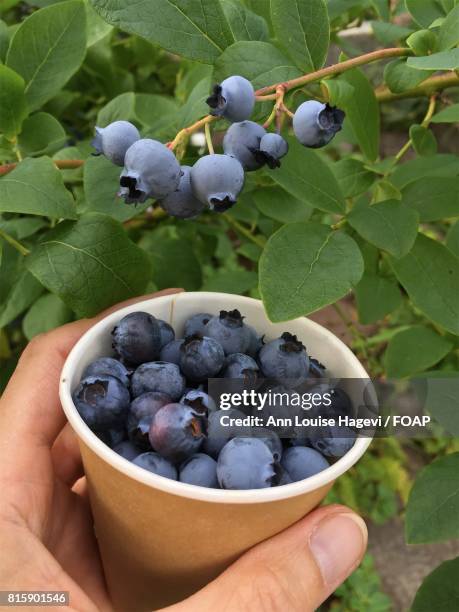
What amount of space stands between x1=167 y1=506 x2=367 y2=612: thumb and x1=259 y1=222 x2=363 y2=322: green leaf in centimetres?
27

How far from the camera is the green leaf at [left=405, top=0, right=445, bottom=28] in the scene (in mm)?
850

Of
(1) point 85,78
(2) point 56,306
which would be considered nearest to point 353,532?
(2) point 56,306

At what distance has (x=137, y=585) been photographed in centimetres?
83

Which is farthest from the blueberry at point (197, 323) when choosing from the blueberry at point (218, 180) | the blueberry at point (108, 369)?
the blueberry at point (218, 180)

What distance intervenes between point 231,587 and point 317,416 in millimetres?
209

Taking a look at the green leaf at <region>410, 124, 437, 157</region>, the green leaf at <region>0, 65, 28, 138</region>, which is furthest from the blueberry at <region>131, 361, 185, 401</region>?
the green leaf at <region>410, 124, 437, 157</region>

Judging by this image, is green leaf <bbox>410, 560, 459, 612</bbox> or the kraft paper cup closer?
the kraft paper cup

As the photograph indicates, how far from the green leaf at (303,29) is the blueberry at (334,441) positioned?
438 millimetres

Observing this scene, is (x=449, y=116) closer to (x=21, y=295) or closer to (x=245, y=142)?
(x=245, y=142)

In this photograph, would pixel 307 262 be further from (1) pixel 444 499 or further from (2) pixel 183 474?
(1) pixel 444 499

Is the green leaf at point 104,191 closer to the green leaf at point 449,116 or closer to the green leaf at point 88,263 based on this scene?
the green leaf at point 88,263

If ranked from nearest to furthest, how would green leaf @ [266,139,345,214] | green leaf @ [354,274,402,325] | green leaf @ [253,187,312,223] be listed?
green leaf @ [266,139,345,214] → green leaf @ [253,187,312,223] → green leaf @ [354,274,402,325]

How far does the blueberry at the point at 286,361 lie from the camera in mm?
722

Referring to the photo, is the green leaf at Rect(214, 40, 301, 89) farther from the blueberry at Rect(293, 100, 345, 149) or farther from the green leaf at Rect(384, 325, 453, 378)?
the green leaf at Rect(384, 325, 453, 378)
